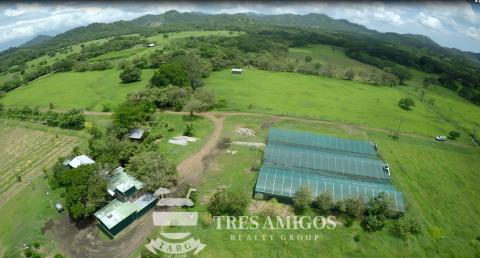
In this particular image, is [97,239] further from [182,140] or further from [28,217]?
[182,140]

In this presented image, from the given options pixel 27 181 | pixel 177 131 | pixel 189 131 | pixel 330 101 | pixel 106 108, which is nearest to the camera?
pixel 27 181

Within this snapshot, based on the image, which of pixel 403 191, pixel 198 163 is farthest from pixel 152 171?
pixel 403 191

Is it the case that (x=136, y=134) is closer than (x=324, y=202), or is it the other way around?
(x=324, y=202)

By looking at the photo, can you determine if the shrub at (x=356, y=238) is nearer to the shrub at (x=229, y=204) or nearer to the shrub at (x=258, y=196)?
the shrub at (x=258, y=196)

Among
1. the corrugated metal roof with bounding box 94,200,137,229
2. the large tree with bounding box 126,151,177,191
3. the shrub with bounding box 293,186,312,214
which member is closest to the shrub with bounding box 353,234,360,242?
the shrub with bounding box 293,186,312,214

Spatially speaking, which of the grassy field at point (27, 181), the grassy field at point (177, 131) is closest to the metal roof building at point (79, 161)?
the grassy field at point (27, 181)

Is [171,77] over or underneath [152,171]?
A: over
